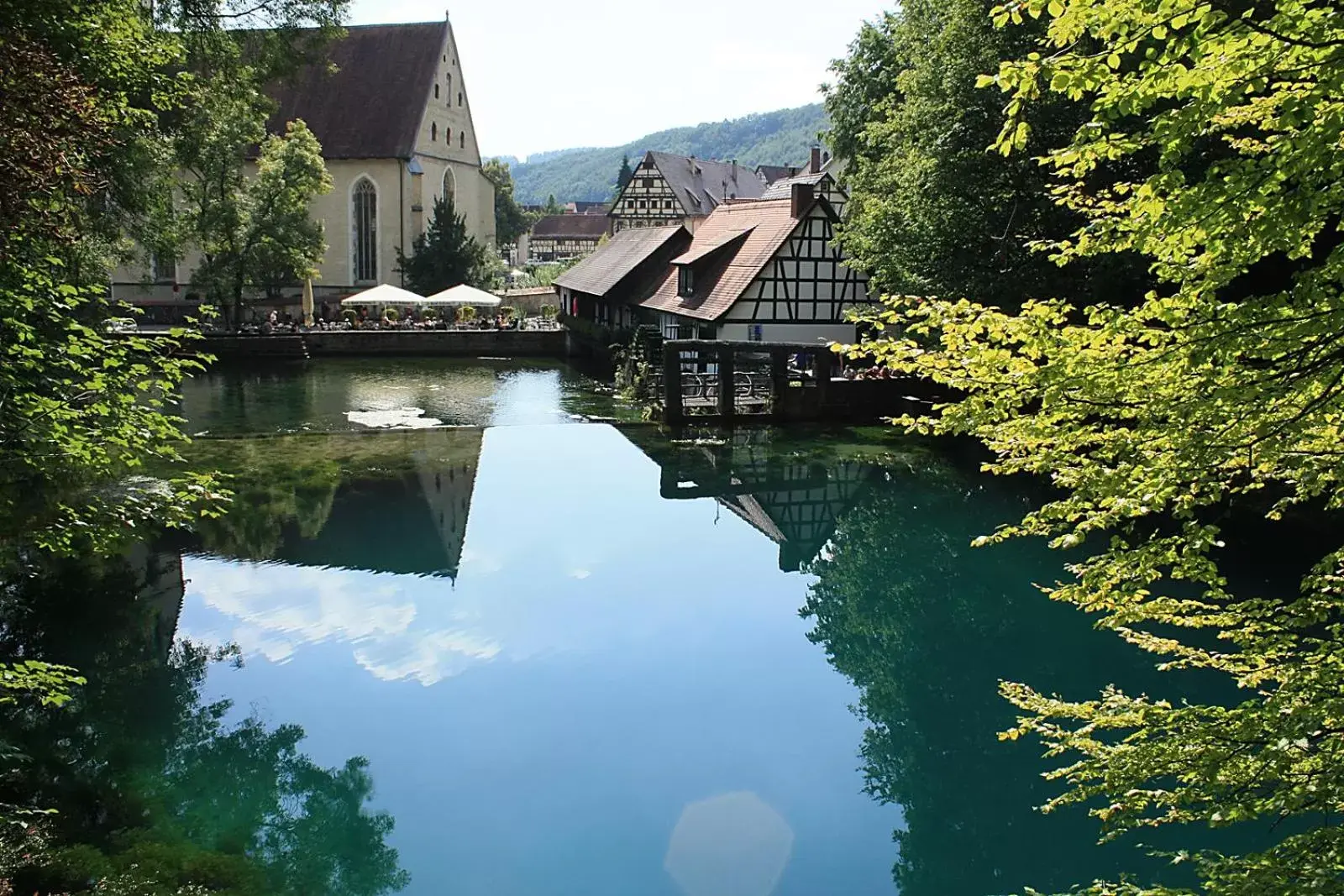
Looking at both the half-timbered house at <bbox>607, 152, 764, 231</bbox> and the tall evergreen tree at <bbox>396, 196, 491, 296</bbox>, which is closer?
the tall evergreen tree at <bbox>396, 196, 491, 296</bbox>

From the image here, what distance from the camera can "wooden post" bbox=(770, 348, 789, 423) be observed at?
24.1 m

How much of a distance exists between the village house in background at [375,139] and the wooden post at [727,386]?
85.0 ft

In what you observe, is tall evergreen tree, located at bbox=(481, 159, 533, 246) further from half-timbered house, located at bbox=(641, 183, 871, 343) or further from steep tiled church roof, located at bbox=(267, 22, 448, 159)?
half-timbered house, located at bbox=(641, 183, 871, 343)

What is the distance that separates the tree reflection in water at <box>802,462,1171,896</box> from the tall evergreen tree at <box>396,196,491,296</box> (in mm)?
30211

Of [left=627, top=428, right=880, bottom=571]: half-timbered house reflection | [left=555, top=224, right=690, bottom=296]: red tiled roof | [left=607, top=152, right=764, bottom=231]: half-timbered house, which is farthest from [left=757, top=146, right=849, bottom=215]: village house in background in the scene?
[left=607, top=152, right=764, bottom=231]: half-timbered house

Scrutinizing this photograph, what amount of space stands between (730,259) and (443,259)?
18961 millimetres

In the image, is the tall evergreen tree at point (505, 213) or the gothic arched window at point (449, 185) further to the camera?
the tall evergreen tree at point (505, 213)

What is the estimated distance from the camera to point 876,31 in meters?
28.3

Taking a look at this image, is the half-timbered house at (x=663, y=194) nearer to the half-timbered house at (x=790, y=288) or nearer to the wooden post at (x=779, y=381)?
the half-timbered house at (x=790, y=288)

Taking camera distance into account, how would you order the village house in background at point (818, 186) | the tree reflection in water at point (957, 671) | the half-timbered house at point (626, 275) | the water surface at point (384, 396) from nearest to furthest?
1. the tree reflection in water at point (957, 671)
2. the water surface at point (384, 396)
3. the village house in background at point (818, 186)
4. the half-timbered house at point (626, 275)

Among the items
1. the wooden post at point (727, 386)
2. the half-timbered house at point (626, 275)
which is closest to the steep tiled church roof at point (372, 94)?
the half-timbered house at point (626, 275)

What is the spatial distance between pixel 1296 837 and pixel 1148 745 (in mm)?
613

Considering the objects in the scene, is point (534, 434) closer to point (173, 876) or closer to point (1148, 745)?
point (173, 876)

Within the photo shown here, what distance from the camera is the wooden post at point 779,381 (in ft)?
79.0
